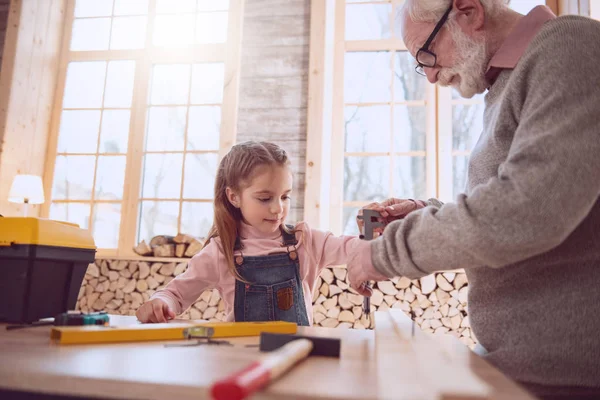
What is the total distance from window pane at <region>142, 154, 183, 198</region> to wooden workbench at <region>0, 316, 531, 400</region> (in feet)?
11.9

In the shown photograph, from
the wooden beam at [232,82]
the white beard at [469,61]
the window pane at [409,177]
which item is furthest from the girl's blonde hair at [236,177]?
the window pane at [409,177]

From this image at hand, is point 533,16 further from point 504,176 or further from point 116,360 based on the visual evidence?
point 116,360

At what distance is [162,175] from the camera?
4500 mm

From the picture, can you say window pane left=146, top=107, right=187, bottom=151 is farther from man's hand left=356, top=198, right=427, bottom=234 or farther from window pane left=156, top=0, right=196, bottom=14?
man's hand left=356, top=198, right=427, bottom=234

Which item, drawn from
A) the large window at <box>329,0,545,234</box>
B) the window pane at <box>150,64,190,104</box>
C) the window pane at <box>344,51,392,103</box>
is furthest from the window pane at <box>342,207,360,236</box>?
the window pane at <box>150,64,190,104</box>

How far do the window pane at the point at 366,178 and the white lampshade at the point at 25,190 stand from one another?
2.53 meters

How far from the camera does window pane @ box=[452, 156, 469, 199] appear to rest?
13.3ft

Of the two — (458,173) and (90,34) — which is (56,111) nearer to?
(90,34)

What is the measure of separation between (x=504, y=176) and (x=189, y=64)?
4.18 metres

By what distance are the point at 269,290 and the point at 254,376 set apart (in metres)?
1.23

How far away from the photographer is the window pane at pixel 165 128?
4555mm

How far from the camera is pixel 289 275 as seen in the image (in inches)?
70.9

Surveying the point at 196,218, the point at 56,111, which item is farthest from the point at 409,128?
the point at 56,111

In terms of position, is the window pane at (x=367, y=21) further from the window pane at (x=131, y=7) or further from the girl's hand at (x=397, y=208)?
the girl's hand at (x=397, y=208)
